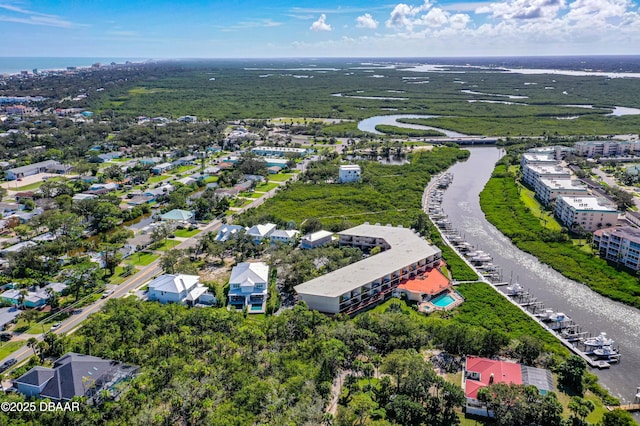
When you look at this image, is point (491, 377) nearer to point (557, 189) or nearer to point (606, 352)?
point (606, 352)

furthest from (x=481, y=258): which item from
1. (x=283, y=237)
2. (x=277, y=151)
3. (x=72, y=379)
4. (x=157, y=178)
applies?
(x=277, y=151)

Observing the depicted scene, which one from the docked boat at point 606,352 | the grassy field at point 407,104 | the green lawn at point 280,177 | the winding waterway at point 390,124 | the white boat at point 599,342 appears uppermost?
the grassy field at point 407,104

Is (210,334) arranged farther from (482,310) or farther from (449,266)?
(449,266)

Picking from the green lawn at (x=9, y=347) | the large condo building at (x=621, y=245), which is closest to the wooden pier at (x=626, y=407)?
the large condo building at (x=621, y=245)

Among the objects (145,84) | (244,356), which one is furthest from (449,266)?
(145,84)

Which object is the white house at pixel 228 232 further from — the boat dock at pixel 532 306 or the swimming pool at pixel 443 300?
the boat dock at pixel 532 306

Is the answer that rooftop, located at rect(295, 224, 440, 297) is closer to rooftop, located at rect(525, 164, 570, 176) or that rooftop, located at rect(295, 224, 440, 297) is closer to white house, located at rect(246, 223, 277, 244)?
white house, located at rect(246, 223, 277, 244)
